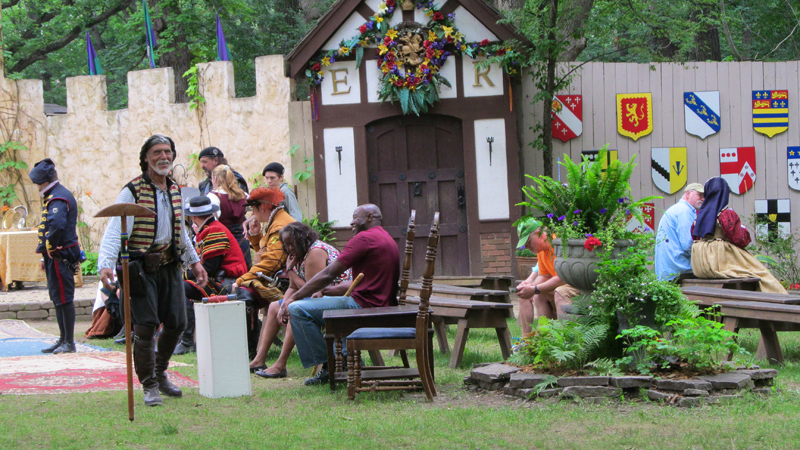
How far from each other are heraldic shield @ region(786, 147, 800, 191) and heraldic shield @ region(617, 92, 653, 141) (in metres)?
1.99

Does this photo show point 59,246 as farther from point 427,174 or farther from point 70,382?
point 427,174

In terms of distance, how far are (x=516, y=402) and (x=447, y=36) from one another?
7664mm

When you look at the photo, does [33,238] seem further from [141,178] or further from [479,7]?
[141,178]

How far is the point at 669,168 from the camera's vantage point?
12.1 meters

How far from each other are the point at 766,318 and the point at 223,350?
3889 millimetres

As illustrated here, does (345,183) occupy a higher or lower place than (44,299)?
higher

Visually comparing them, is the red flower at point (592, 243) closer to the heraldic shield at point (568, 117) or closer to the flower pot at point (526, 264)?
the flower pot at point (526, 264)

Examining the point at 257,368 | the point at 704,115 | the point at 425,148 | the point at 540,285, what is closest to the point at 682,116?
the point at 704,115

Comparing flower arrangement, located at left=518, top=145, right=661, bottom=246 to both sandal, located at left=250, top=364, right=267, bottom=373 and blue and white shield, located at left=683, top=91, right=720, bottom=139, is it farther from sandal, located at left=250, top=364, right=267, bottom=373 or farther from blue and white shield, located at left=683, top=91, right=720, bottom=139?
blue and white shield, located at left=683, top=91, right=720, bottom=139

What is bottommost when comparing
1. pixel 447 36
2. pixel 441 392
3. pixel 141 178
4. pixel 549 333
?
pixel 441 392

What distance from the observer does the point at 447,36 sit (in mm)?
11820

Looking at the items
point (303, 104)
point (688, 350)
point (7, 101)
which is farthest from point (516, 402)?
point (7, 101)

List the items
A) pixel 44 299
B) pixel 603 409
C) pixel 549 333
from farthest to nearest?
pixel 44 299
pixel 549 333
pixel 603 409

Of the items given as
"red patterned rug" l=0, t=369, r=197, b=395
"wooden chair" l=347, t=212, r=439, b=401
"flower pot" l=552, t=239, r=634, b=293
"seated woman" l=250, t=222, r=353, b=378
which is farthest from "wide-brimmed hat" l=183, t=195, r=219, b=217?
"flower pot" l=552, t=239, r=634, b=293
